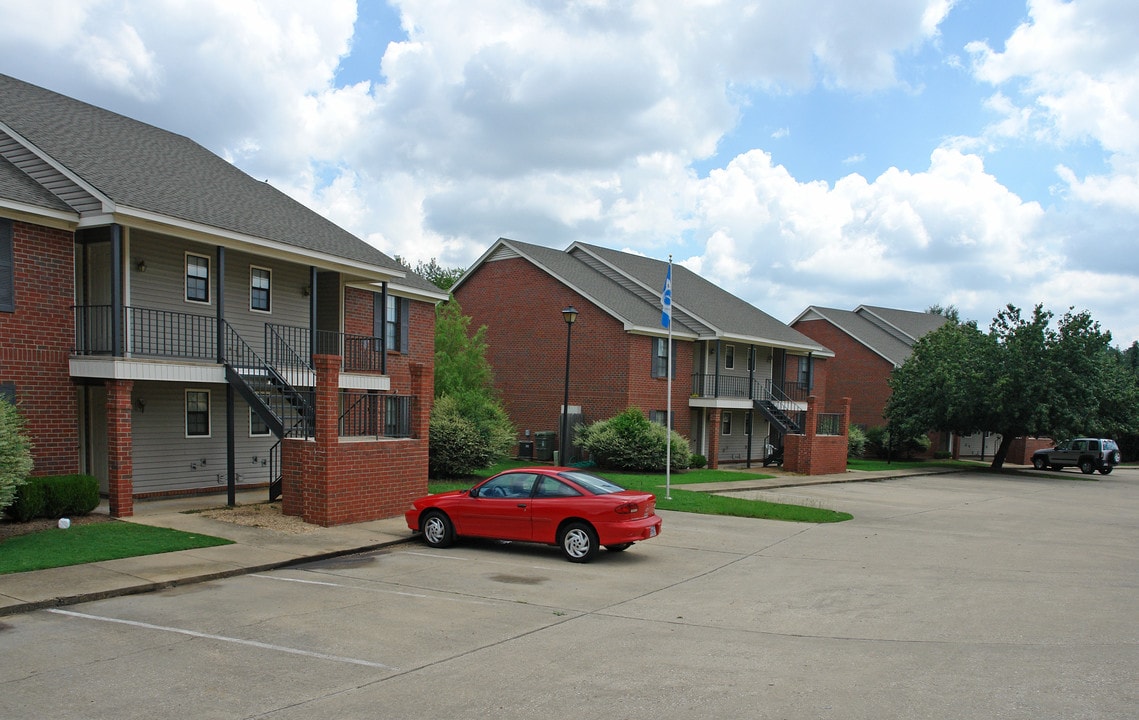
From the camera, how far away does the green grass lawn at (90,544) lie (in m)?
11.6

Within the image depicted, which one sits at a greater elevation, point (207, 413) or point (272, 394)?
point (272, 394)

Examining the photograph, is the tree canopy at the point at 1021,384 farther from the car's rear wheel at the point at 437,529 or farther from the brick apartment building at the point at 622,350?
the car's rear wheel at the point at 437,529

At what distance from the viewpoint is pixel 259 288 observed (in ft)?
67.3

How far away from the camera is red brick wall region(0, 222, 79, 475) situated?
15.3 meters

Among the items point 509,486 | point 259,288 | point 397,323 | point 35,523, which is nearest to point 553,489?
point 509,486

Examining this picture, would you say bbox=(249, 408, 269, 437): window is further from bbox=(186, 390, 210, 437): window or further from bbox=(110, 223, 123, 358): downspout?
bbox=(110, 223, 123, 358): downspout

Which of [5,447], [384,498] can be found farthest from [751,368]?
[5,447]

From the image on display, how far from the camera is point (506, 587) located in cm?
1132

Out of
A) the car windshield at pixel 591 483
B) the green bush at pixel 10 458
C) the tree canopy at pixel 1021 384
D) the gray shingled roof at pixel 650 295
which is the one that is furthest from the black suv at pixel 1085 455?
the green bush at pixel 10 458

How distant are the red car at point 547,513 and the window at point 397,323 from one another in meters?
11.1

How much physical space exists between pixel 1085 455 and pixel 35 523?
45183 mm

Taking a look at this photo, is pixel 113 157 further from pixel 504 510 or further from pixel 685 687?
pixel 685 687

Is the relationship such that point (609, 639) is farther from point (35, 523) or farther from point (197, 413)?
point (197, 413)

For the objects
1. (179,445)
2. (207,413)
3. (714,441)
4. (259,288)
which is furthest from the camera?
(714,441)
